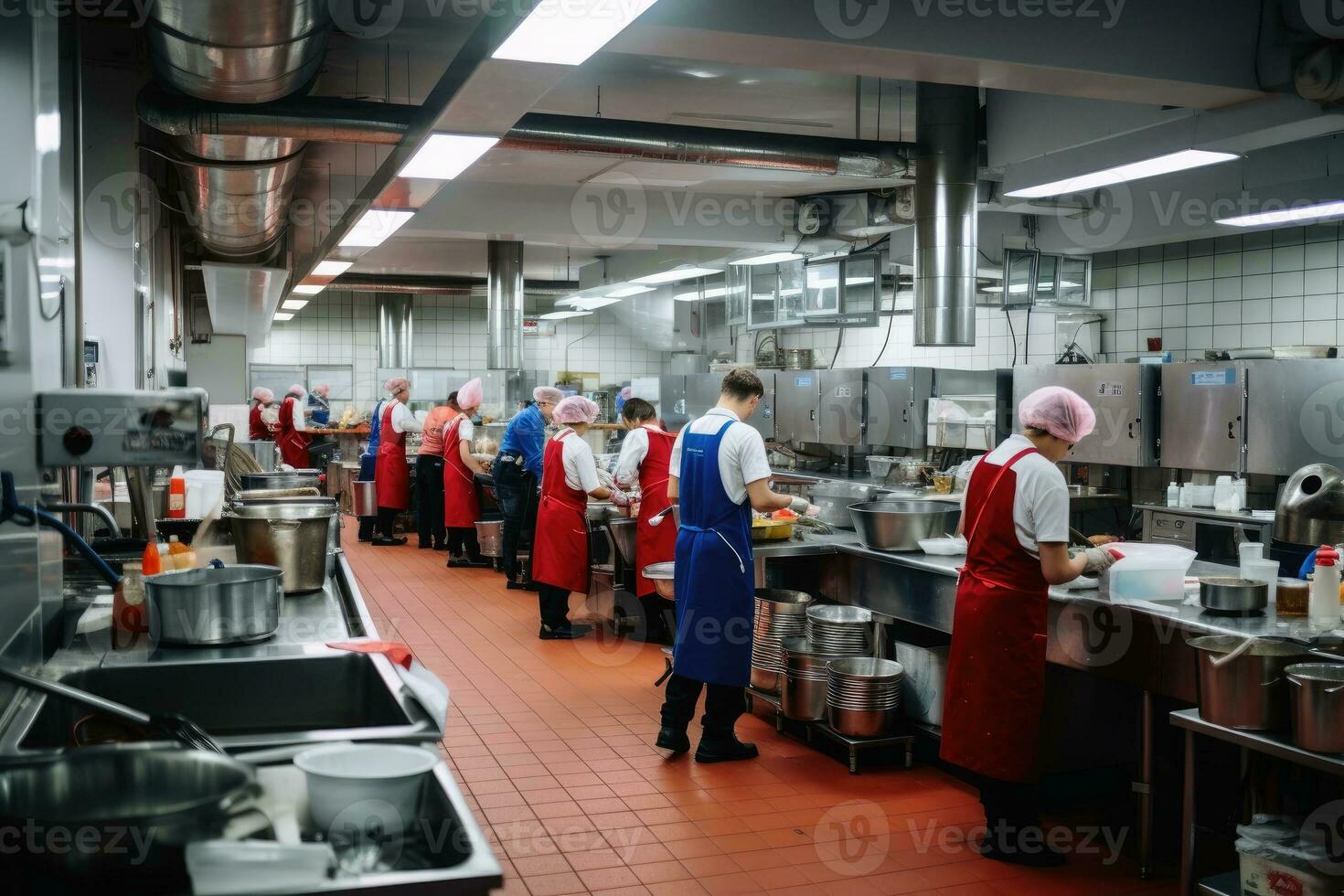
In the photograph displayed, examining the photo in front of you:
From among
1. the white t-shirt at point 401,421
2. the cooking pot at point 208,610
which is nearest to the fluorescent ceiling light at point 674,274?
the white t-shirt at point 401,421

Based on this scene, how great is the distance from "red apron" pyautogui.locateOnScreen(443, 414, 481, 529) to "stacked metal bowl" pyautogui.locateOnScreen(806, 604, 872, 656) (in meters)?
5.45

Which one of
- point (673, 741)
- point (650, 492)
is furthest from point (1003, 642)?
point (650, 492)

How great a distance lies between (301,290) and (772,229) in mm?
5115

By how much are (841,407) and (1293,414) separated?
13.3ft

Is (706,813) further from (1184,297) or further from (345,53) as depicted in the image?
(1184,297)

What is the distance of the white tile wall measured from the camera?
1812 cm

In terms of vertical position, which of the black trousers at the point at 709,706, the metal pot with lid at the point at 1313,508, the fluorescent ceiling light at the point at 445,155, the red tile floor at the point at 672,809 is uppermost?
the fluorescent ceiling light at the point at 445,155

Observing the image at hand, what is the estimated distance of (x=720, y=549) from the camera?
4.54 m

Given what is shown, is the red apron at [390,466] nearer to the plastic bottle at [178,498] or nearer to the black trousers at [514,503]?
the black trousers at [514,503]

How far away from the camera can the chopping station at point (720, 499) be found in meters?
2.15

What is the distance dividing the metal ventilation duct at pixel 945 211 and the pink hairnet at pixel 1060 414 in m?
3.26

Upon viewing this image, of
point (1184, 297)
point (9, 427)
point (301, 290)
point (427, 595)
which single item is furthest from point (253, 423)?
point (9, 427)

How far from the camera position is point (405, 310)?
1755 cm

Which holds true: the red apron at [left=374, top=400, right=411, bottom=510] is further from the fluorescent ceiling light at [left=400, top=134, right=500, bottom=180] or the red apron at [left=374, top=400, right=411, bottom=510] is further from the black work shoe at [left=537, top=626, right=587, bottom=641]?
the fluorescent ceiling light at [left=400, top=134, right=500, bottom=180]
